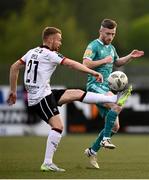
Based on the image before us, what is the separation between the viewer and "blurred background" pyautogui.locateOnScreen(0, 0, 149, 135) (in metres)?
25.8

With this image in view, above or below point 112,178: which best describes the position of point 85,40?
above

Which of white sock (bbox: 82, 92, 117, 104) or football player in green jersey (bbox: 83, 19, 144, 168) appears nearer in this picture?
white sock (bbox: 82, 92, 117, 104)

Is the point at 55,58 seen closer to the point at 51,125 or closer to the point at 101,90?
the point at 51,125

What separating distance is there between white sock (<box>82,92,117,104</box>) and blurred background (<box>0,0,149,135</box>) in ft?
41.3

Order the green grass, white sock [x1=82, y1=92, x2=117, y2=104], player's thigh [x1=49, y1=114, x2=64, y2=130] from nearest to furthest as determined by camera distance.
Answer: the green grass → player's thigh [x1=49, y1=114, x2=64, y2=130] → white sock [x1=82, y1=92, x2=117, y2=104]

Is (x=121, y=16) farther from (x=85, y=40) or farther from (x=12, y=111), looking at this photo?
(x=12, y=111)

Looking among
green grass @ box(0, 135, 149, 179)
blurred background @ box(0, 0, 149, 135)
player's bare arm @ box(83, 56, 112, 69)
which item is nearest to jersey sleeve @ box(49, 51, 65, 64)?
player's bare arm @ box(83, 56, 112, 69)

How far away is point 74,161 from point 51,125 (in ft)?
7.32

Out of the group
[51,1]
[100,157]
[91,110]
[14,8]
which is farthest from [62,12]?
[100,157]

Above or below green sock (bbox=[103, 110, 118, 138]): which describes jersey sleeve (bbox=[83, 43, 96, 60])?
above

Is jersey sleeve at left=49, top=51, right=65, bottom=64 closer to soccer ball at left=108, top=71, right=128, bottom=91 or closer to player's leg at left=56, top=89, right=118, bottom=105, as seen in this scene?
player's leg at left=56, top=89, right=118, bottom=105

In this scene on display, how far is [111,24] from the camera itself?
13586mm

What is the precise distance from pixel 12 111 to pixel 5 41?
1874cm

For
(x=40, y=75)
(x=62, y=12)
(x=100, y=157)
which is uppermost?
Answer: (x=62, y=12)
